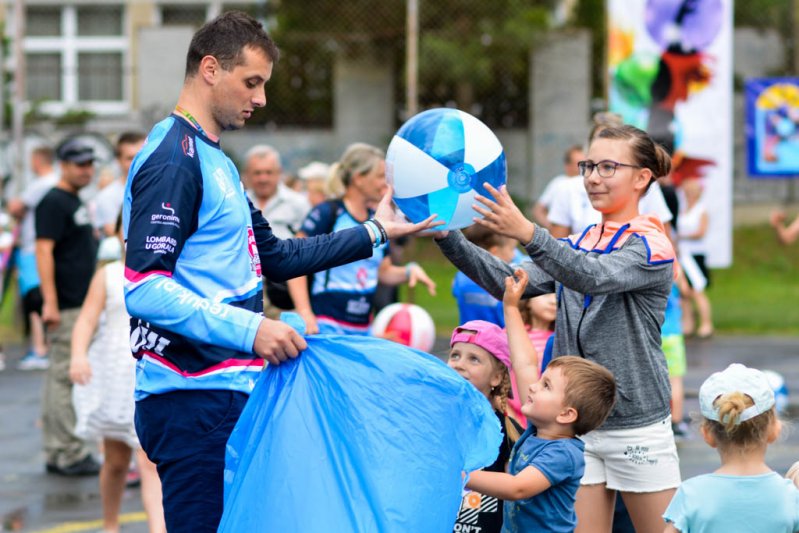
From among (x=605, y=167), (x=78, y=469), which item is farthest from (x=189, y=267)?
(x=78, y=469)

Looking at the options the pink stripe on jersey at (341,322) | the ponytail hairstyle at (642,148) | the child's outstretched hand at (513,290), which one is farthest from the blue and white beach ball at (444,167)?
the pink stripe on jersey at (341,322)

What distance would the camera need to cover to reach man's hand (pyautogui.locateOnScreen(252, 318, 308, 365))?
3.64m

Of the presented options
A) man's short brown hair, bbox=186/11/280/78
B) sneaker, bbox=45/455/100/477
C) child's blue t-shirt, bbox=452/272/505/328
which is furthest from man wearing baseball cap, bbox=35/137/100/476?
man's short brown hair, bbox=186/11/280/78

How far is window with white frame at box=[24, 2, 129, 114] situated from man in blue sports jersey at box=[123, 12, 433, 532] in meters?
20.8

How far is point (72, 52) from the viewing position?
2761 cm

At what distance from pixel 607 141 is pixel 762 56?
65.8ft

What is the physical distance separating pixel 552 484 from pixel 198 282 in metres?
1.30

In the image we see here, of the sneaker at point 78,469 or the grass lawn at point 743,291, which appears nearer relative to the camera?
the sneaker at point 78,469

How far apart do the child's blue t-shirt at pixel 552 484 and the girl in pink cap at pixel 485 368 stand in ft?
1.43

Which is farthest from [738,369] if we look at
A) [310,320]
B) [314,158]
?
[314,158]

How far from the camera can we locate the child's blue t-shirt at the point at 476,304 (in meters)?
6.39

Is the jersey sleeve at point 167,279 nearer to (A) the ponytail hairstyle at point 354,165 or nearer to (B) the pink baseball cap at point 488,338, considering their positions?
(B) the pink baseball cap at point 488,338

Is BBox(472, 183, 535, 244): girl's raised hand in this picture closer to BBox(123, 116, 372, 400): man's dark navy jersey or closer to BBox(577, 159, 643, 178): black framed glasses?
BBox(577, 159, 643, 178): black framed glasses

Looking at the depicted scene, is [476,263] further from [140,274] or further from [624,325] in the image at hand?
[140,274]
